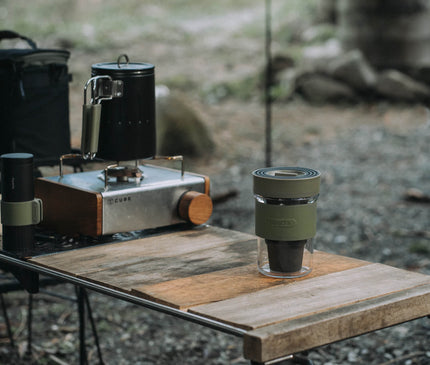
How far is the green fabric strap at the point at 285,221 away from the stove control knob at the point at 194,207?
48 cm

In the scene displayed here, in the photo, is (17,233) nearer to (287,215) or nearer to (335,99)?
(287,215)

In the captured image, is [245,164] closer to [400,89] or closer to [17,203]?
[400,89]

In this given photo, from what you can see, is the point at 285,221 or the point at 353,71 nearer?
the point at 285,221

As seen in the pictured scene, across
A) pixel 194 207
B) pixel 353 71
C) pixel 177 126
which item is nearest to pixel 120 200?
pixel 194 207

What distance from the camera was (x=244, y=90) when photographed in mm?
10453

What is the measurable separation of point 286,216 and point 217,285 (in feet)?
0.74

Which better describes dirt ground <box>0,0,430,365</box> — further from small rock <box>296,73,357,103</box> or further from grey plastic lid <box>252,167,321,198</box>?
grey plastic lid <box>252,167,321,198</box>

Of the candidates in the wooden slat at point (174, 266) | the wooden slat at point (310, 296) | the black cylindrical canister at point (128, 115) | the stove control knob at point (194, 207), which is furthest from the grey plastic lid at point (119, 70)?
the wooden slat at point (310, 296)

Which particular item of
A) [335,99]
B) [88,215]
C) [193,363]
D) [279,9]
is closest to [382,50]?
[335,99]

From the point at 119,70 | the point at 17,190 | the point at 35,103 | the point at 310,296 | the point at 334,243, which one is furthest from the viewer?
the point at 334,243

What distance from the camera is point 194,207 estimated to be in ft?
7.77

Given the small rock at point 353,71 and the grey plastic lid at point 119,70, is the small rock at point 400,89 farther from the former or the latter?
the grey plastic lid at point 119,70

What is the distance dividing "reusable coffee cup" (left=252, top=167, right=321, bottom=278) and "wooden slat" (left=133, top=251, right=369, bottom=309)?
0.12ft

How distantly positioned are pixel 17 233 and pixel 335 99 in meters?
8.15
